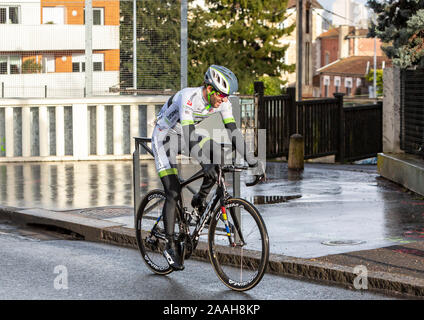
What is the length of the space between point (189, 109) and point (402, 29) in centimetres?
720

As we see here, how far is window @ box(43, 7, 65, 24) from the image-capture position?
20.0 m

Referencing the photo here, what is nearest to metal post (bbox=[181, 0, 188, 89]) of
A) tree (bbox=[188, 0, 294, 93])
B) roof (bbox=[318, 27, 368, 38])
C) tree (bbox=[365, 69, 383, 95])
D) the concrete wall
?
the concrete wall

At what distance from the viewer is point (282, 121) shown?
18078 mm

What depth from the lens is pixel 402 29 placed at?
1359 centimetres

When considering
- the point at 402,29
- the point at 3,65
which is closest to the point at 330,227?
the point at 402,29

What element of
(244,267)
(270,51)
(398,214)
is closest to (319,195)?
(398,214)

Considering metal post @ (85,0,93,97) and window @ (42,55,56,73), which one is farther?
window @ (42,55,56,73)

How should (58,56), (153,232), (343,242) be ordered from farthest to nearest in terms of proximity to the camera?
(58,56) → (343,242) → (153,232)

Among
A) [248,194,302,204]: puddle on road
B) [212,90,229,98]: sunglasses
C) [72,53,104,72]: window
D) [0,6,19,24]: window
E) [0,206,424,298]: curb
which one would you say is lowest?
[0,206,424,298]: curb

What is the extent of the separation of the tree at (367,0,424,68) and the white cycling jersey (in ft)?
20.8

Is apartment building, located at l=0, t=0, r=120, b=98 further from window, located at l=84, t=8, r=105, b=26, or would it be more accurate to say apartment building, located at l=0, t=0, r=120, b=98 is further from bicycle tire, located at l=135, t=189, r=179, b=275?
bicycle tire, located at l=135, t=189, r=179, b=275

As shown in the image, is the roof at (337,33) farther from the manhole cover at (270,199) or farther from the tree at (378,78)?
the manhole cover at (270,199)

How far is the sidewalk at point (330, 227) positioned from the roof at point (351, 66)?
9638 cm

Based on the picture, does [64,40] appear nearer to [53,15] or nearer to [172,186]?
[53,15]
